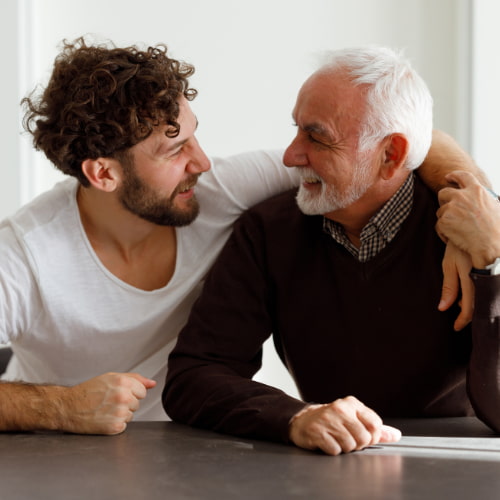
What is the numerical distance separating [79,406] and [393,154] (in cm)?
94

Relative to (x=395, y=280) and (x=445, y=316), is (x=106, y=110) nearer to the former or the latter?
(x=395, y=280)

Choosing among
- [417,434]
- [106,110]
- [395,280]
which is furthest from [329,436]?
[106,110]

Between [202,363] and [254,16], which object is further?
[254,16]

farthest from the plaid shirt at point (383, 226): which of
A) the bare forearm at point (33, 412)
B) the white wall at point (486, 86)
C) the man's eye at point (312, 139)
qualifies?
the white wall at point (486, 86)

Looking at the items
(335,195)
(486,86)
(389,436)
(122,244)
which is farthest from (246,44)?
(389,436)

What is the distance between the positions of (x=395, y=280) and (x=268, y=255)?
0.32 metres

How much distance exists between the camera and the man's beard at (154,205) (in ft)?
6.93

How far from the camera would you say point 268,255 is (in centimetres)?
202

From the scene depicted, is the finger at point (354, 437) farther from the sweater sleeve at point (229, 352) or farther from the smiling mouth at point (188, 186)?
the smiling mouth at point (188, 186)

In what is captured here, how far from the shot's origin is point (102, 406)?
1.65 meters

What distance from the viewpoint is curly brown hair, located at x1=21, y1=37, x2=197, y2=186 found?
212 cm

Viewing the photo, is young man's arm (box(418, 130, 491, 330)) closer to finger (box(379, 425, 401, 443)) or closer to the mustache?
finger (box(379, 425, 401, 443))

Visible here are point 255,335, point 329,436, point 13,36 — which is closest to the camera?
point 329,436

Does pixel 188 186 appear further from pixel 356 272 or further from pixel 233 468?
pixel 233 468
